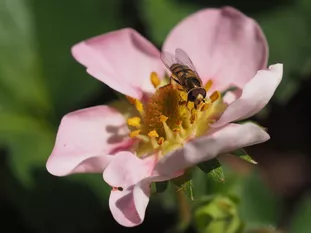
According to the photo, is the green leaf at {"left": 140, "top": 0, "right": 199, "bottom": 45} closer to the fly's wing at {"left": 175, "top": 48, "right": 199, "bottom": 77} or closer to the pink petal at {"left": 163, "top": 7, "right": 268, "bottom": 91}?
the pink petal at {"left": 163, "top": 7, "right": 268, "bottom": 91}

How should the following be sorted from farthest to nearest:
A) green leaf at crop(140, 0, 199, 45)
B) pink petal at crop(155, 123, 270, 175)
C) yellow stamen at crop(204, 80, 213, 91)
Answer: green leaf at crop(140, 0, 199, 45)
yellow stamen at crop(204, 80, 213, 91)
pink petal at crop(155, 123, 270, 175)

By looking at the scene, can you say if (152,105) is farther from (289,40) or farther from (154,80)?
(289,40)

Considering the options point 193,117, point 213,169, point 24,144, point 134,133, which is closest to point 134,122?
point 134,133

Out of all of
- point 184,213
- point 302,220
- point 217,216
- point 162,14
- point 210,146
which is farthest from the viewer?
point 162,14

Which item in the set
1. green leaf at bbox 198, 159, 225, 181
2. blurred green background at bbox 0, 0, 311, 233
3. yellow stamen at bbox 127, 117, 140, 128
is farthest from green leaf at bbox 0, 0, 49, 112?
green leaf at bbox 198, 159, 225, 181

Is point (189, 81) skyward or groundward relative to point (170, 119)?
skyward

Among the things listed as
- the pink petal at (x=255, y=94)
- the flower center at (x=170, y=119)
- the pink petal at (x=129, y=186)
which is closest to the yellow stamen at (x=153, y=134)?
the flower center at (x=170, y=119)
